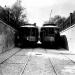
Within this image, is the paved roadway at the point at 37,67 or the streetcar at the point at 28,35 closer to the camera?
the paved roadway at the point at 37,67

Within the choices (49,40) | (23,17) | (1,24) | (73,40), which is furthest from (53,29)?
(23,17)

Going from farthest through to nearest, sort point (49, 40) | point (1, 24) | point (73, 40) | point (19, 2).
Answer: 1. point (19, 2)
2. point (49, 40)
3. point (73, 40)
4. point (1, 24)

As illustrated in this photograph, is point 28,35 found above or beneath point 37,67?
above

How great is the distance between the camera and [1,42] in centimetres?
1506

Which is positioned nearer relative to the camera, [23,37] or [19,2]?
[23,37]

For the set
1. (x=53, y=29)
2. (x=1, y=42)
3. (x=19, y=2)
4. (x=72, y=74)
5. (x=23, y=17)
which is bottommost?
(x=72, y=74)

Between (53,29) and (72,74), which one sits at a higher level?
(53,29)

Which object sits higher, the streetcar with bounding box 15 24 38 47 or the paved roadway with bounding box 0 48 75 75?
the streetcar with bounding box 15 24 38 47

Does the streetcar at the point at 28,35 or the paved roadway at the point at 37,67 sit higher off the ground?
the streetcar at the point at 28,35

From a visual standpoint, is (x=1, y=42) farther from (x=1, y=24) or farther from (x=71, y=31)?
(x=71, y=31)

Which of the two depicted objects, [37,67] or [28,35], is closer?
[37,67]

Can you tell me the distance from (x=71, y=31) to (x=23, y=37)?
22.9 ft

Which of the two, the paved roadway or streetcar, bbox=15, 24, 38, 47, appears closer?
the paved roadway

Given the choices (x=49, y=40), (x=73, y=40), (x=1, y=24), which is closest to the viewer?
(x=1, y=24)
